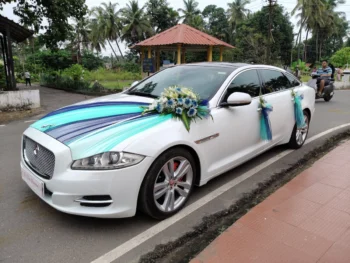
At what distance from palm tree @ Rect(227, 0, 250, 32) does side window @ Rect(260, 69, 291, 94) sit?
51.9 m

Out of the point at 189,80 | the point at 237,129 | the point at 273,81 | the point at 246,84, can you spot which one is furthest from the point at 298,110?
the point at 189,80

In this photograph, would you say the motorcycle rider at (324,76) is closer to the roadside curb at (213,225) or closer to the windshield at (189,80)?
the roadside curb at (213,225)

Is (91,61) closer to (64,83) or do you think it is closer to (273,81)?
(64,83)

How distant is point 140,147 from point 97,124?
0.57m

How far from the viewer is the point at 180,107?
3.10 m

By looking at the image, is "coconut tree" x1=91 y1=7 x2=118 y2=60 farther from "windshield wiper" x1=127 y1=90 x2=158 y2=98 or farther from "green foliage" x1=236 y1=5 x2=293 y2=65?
"windshield wiper" x1=127 y1=90 x2=158 y2=98

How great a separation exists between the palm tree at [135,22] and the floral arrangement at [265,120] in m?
41.7

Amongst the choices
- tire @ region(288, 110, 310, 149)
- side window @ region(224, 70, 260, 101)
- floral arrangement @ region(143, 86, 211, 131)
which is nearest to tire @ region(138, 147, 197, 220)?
floral arrangement @ region(143, 86, 211, 131)

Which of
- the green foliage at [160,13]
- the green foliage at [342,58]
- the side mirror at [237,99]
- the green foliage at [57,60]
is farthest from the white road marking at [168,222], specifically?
the green foliage at [160,13]

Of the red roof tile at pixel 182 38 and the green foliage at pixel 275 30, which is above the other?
the green foliage at pixel 275 30

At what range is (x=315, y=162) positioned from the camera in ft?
15.4

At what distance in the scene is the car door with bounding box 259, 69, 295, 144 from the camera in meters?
4.43

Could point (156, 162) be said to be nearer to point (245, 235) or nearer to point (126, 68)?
point (245, 235)

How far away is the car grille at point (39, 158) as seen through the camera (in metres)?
2.72
